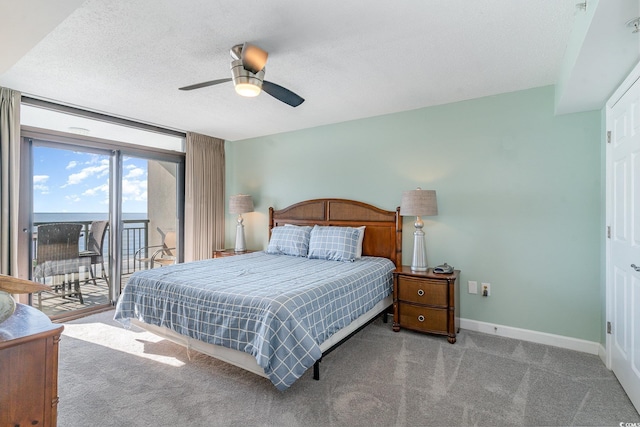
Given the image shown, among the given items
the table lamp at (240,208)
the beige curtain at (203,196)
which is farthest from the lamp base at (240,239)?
the beige curtain at (203,196)

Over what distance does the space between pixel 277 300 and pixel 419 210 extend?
1.90 m

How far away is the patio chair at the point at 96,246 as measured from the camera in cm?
411

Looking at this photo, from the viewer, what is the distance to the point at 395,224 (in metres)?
3.80

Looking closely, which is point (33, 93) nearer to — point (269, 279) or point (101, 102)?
point (101, 102)

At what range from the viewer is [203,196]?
5094 millimetres

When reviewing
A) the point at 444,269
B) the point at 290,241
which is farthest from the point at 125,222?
the point at 444,269

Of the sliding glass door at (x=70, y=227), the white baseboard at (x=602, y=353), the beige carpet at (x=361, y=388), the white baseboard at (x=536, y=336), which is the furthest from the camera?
the sliding glass door at (x=70, y=227)

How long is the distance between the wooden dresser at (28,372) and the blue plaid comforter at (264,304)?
1.07 m

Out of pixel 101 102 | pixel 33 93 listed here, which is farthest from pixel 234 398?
pixel 33 93

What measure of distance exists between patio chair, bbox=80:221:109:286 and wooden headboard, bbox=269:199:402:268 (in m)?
2.42

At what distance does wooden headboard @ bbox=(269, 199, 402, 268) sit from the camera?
380 centimetres

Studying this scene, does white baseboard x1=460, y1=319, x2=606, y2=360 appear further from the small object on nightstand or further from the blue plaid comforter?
the blue plaid comforter

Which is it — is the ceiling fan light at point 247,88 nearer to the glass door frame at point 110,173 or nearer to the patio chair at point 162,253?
the glass door frame at point 110,173

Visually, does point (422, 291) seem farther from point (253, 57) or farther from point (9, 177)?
point (9, 177)
